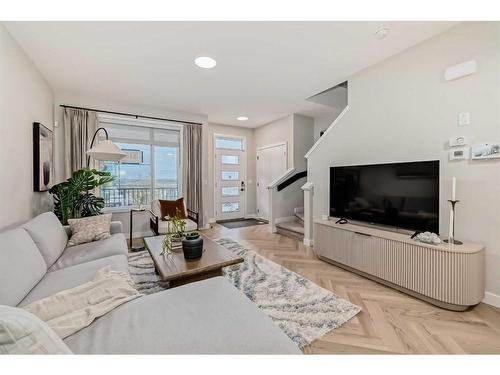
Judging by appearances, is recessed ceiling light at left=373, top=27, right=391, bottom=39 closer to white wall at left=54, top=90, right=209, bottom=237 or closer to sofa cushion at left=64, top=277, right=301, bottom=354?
sofa cushion at left=64, top=277, right=301, bottom=354

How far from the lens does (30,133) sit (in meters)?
2.57

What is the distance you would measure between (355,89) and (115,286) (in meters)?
3.39

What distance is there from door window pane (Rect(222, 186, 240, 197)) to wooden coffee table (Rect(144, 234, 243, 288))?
3.50m

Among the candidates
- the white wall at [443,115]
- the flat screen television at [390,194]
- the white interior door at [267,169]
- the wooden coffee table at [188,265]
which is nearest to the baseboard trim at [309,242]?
the flat screen television at [390,194]

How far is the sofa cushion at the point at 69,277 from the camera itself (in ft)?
4.62

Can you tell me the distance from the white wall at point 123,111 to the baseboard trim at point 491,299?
169 inches

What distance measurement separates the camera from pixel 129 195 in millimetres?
4496

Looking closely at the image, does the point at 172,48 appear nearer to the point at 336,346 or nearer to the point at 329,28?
the point at 329,28

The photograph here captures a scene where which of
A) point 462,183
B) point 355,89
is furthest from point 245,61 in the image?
point 462,183

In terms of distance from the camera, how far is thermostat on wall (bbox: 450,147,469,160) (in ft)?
6.62

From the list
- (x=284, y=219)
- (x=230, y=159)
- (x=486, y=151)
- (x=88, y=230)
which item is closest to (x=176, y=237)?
(x=88, y=230)

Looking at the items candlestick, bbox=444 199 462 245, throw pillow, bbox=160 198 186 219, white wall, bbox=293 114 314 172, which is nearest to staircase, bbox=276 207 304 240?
white wall, bbox=293 114 314 172

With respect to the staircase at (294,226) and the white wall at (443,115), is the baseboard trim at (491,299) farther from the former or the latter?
the staircase at (294,226)

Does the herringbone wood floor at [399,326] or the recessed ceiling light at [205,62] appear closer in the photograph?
the herringbone wood floor at [399,326]
